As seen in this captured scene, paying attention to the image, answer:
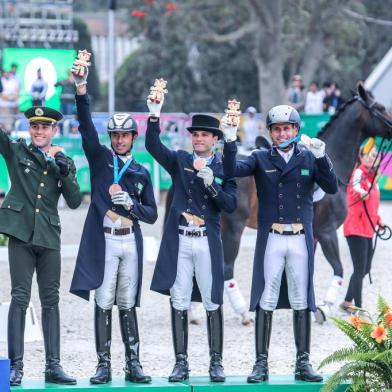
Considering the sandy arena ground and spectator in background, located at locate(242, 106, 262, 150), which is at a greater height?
spectator in background, located at locate(242, 106, 262, 150)

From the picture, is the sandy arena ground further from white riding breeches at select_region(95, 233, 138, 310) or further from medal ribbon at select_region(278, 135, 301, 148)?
medal ribbon at select_region(278, 135, 301, 148)

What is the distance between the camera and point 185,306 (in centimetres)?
835

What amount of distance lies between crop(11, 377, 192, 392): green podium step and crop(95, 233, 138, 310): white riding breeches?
59 cm

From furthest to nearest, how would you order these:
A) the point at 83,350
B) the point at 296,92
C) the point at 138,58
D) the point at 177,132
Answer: the point at 138,58 → the point at 296,92 → the point at 177,132 → the point at 83,350

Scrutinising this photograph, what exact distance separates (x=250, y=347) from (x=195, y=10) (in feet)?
89.8

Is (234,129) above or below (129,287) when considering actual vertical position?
above

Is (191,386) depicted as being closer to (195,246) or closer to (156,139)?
(195,246)

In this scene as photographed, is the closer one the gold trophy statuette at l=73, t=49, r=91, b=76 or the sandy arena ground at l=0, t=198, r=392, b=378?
the gold trophy statuette at l=73, t=49, r=91, b=76

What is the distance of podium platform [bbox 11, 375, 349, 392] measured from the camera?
7797 mm

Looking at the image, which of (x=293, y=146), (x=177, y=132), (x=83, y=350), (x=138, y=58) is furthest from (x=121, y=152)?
(x=138, y=58)

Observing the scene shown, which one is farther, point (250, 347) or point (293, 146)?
point (250, 347)

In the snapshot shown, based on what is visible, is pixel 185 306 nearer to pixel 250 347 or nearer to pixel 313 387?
pixel 313 387

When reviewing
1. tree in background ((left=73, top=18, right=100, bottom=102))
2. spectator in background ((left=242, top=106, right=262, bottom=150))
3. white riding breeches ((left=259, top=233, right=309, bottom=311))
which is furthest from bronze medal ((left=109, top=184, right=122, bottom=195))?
tree in background ((left=73, top=18, right=100, bottom=102))

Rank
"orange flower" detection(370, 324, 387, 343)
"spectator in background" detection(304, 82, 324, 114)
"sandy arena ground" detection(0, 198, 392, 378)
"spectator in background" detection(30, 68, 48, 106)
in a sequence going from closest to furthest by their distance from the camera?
"orange flower" detection(370, 324, 387, 343), "sandy arena ground" detection(0, 198, 392, 378), "spectator in background" detection(30, 68, 48, 106), "spectator in background" detection(304, 82, 324, 114)
